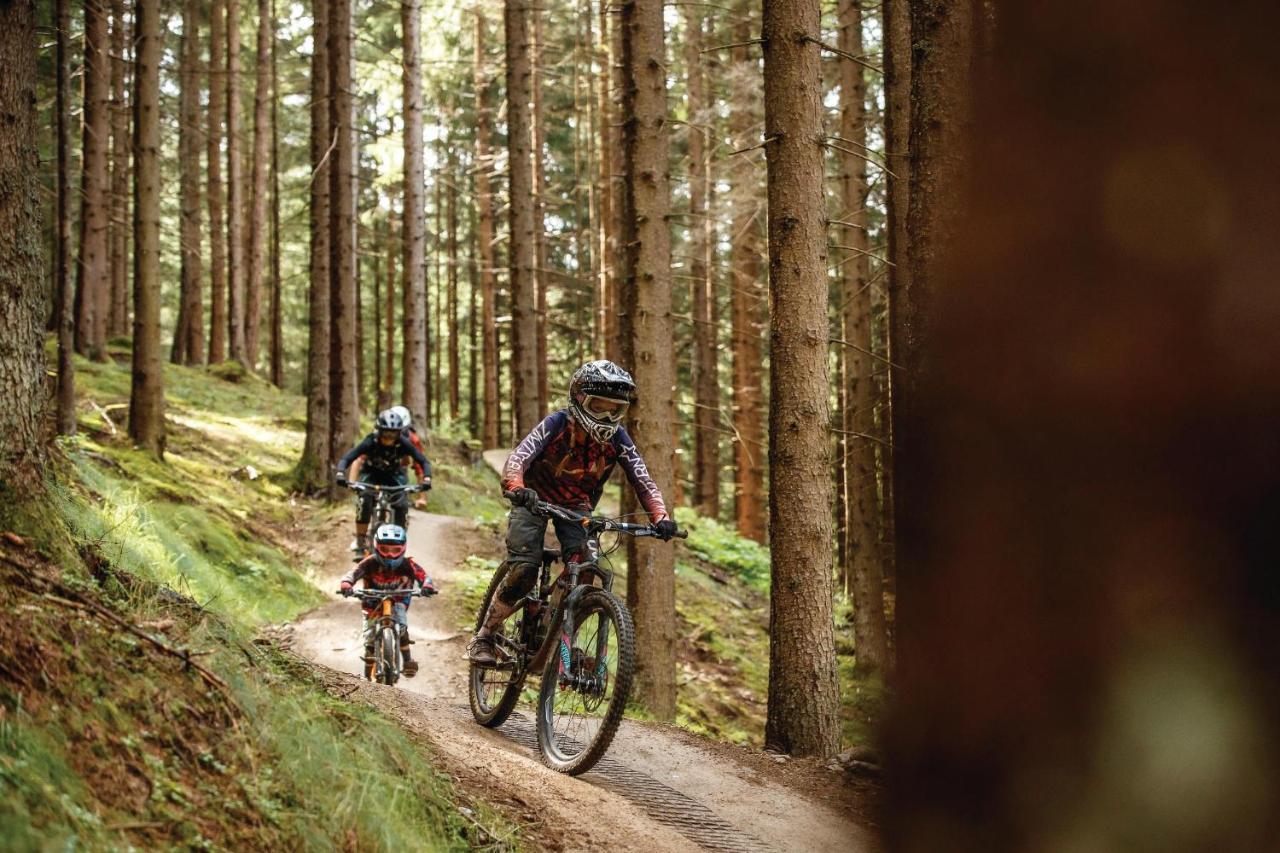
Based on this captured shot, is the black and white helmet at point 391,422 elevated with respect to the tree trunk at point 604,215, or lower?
lower

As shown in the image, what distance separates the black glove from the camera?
6.71m

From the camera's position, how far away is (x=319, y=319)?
19.1 metres

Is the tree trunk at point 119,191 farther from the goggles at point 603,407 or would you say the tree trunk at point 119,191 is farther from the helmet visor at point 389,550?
the goggles at point 603,407

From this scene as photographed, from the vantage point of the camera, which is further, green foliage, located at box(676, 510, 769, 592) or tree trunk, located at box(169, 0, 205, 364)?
tree trunk, located at box(169, 0, 205, 364)

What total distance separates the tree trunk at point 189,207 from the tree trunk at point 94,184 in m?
4.27

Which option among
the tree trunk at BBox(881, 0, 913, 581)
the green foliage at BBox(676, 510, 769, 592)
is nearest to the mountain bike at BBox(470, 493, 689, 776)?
the tree trunk at BBox(881, 0, 913, 581)

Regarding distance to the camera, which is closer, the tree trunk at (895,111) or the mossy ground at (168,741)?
the mossy ground at (168,741)

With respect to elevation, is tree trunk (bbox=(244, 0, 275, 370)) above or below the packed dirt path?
above

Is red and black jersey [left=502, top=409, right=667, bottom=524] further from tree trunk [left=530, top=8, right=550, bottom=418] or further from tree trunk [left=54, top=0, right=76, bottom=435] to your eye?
tree trunk [left=530, top=8, right=550, bottom=418]

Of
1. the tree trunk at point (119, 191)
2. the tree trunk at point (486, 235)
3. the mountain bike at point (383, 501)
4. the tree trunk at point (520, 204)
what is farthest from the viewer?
the tree trunk at point (486, 235)

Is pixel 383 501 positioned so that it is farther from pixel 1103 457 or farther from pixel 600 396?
pixel 1103 457

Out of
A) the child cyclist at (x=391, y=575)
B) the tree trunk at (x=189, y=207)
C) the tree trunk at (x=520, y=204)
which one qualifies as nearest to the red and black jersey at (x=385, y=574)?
the child cyclist at (x=391, y=575)

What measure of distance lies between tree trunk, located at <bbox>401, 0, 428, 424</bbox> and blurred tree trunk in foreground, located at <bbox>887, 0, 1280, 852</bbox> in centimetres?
2105

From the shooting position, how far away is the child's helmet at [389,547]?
9562 millimetres
